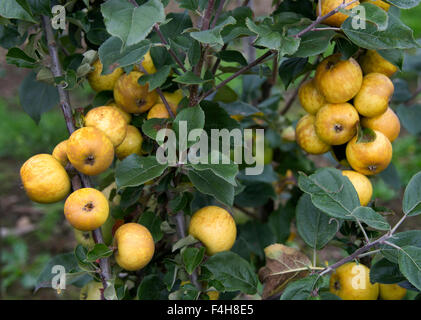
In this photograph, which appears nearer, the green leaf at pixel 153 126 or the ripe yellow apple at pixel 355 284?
the green leaf at pixel 153 126

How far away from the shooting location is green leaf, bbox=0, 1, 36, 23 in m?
0.77

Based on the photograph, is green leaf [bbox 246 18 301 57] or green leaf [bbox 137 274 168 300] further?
green leaf [bbox 137 274 168 300]

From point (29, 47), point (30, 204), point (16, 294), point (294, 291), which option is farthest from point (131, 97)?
point (30, 204)

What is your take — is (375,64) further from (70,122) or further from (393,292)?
(70,122)

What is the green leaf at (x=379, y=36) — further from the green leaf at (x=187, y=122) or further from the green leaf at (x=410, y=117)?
the green leaf at (x=410, y=117)

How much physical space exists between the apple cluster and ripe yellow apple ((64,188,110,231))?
47 centimetres

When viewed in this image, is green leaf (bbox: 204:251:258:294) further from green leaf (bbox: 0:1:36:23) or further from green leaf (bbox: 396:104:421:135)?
green leaf (bbox: 396:104:421:135)

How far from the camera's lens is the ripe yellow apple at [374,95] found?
87cm

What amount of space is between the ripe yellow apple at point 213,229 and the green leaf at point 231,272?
0.02 metres

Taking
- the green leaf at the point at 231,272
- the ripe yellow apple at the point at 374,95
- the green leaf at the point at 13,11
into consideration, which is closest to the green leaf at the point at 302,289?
the green leaf at the point at 231,272

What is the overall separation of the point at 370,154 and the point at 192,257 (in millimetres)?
405

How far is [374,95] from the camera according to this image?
868 mm

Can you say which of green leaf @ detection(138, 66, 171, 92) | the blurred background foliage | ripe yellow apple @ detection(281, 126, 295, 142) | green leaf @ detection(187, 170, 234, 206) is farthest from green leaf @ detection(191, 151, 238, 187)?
the blurred background foliage
